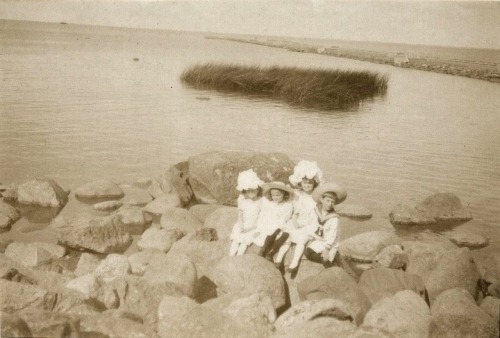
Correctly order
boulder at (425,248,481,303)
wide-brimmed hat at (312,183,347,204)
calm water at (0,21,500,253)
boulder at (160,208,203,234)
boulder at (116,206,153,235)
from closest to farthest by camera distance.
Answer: wide-brimmed hat at (312,183,347,204)
boulder at (425,248,481,303)
boulder at (160,208,203,234)
boulder at (116,206,153,235)
calm water at (0,21,500,253)

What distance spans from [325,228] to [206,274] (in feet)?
4.86

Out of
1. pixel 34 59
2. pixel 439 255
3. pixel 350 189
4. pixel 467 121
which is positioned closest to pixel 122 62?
pixel 34 59

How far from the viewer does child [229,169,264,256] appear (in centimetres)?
546

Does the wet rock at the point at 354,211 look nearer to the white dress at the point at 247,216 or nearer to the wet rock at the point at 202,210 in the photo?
the wet rock at the point at 202,210

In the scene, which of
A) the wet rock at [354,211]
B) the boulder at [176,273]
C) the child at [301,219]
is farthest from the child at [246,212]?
the wet rock at [354,211]

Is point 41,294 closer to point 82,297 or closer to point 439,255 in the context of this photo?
point 82,297

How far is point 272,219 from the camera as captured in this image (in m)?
5.48

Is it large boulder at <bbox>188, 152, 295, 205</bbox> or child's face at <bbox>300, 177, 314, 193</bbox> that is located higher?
child's face at <bbox>300, 177, 314, 193</bbox>

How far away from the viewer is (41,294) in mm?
4414

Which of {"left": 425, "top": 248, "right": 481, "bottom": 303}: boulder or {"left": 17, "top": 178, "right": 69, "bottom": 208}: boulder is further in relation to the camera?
{"left": 17, "top": 178, "right": 69, "bottom": 208}: boulder

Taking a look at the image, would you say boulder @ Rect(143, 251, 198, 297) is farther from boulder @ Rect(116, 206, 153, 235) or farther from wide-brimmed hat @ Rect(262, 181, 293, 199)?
boulder @ Rect(116, 206, 153, 235)

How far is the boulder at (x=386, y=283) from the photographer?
17.1 ft

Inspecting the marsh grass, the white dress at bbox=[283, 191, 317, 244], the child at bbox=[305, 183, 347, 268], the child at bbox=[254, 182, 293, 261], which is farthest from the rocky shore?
the marsh grass

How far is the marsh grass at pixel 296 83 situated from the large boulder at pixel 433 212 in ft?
34.5
